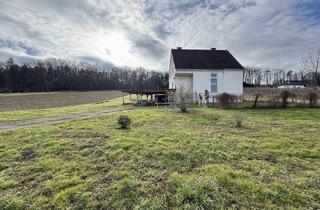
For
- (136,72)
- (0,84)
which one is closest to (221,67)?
(0,84)

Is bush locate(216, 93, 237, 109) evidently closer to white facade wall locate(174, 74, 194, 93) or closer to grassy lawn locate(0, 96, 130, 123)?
white facade wall locate(174, 74, 194, 93)

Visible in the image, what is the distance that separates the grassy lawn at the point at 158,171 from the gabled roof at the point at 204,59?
627 inches

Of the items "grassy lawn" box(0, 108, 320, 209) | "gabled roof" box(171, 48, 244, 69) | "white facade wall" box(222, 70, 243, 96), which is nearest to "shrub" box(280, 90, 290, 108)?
"white facade wall" box(222, 70, 243, 96)

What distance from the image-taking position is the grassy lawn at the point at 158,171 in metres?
3.42

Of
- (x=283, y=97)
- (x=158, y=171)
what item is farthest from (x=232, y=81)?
(x=158, y=171)

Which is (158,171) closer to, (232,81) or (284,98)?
(284,98)

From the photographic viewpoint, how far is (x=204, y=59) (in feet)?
77.4

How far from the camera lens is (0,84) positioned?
244 ft

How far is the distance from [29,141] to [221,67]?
19.6 m

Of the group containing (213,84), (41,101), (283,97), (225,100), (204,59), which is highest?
(204,59)

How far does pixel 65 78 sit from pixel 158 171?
313ft

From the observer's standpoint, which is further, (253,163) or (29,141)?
(29,141)

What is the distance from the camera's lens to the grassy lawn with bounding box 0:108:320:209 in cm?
342

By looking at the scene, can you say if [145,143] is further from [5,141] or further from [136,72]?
[136,72]
